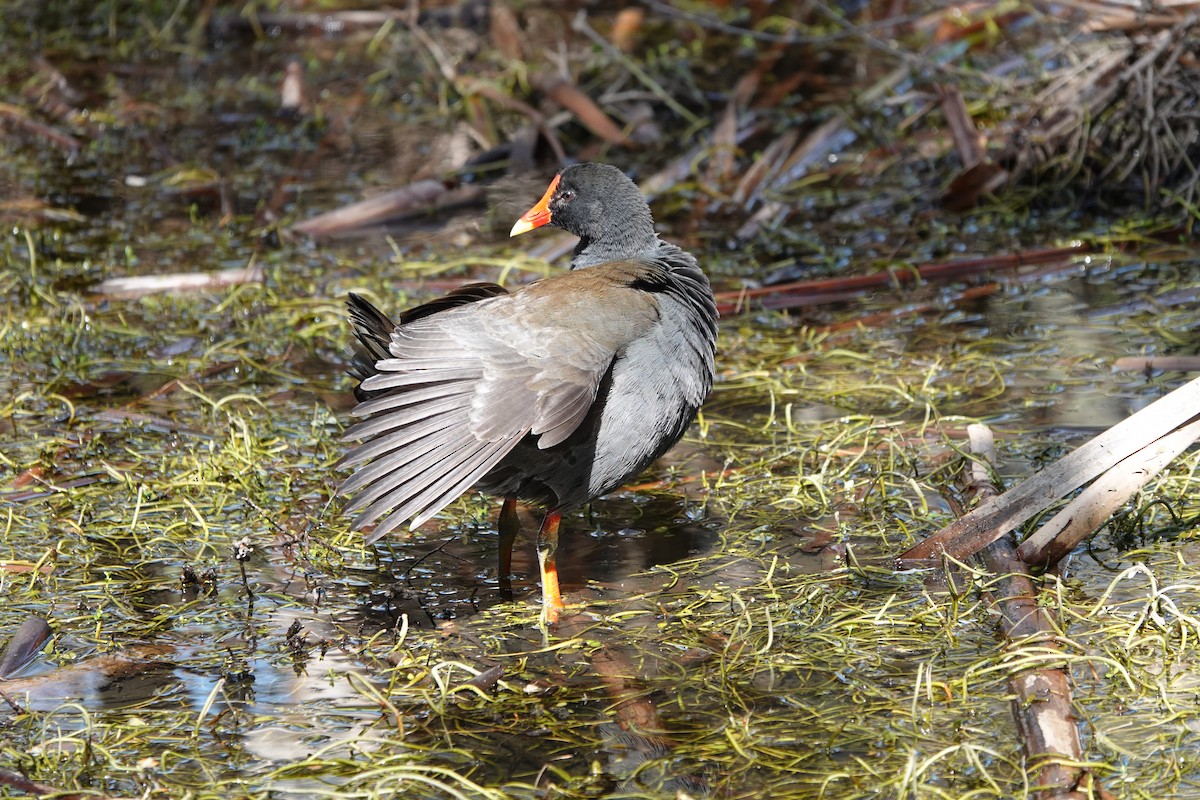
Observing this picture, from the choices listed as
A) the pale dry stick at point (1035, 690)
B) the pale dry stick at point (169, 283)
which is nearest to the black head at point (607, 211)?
the pale dry stick at point (1035, 690)

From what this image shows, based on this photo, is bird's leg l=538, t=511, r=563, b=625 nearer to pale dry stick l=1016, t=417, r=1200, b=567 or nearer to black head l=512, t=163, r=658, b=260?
black head l=512, t=163, r=658, b=260

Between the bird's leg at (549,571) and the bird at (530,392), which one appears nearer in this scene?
the bird at (530,392)

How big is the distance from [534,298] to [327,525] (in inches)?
39.8

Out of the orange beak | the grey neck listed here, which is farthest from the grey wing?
the orange beak

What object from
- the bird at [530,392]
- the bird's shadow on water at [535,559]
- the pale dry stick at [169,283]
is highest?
the bird at [530,392]

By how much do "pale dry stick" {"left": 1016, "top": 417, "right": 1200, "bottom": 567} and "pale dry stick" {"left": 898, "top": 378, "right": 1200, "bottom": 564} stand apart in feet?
0.08

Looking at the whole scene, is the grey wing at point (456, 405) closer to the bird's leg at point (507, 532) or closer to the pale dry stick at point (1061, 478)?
the bird's leg at point (507, 532)

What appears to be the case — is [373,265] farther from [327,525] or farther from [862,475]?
[862,475]

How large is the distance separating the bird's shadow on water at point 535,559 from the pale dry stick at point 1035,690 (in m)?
0.83

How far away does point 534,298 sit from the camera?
3598 mm

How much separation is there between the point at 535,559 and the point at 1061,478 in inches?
58.2

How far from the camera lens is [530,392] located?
11.1ft

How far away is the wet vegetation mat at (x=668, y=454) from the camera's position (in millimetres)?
2943

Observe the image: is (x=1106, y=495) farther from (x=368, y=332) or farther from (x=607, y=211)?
(x=368, y=332)
